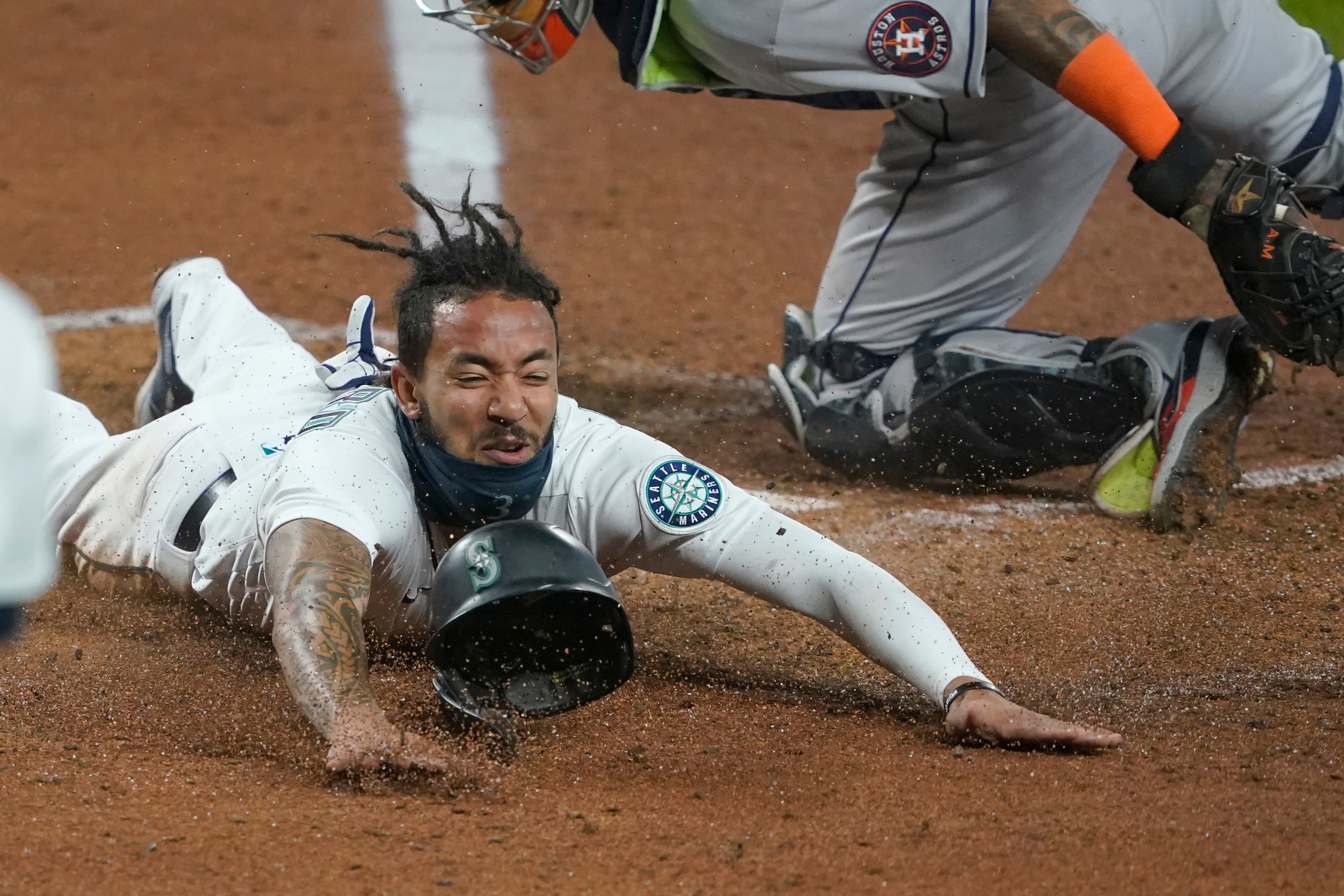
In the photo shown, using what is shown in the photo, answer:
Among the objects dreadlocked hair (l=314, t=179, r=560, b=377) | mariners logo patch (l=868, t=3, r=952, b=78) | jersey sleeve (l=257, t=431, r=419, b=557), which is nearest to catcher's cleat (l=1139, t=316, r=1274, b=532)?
mariners logo patch (l=868, t=3, r=952, b=78)

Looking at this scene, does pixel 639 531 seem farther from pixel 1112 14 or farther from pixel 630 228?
pixel 630 228

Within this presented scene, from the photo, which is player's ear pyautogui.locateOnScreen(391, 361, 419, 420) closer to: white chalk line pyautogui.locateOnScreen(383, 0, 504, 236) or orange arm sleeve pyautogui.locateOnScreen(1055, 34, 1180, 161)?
orange arm sleeve pyautogui.locateOnScreen(1055, 34, 1180, 161)

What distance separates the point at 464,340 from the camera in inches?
101

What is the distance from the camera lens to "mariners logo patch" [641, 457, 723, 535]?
8.59 ft

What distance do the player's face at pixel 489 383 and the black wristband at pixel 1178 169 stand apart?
63.2 inches

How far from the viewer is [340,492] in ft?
8.04

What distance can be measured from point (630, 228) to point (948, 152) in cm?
192

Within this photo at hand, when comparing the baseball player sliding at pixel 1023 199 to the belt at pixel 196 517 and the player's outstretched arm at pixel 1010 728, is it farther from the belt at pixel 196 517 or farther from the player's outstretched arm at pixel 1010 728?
the player's outstretched arm at pixel 1010 728

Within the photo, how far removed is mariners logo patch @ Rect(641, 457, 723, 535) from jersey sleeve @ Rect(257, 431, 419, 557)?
41cm

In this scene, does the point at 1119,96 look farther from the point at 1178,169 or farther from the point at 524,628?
the point at 524,628

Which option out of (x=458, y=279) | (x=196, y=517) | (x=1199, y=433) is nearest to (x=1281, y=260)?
(x=1199, y=433)

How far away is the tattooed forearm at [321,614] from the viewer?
85.6 inches

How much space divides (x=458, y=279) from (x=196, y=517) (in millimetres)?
799

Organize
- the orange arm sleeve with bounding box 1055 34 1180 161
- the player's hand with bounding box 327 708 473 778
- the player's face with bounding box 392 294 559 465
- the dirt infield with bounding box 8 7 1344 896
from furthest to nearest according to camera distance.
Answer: the orange arm sleeve with bounding box 1055 34 1180 161
the player's face with bounding box 392 294 559 465
the player's hand with bounding box 327 708 473 778
the dirt infield with bounding box 8 7 1344 896
